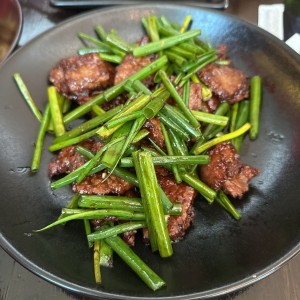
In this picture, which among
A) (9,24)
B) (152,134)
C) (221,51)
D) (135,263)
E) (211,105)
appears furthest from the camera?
(9,24)

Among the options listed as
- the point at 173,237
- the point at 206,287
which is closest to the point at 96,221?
the point at 173,237

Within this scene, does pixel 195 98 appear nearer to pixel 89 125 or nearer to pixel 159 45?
pixel 159 45

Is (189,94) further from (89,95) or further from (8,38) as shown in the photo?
(8,38)

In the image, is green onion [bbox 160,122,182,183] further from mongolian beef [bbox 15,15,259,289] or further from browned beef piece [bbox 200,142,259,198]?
browned beef piece [bbox 200,142,259,198]

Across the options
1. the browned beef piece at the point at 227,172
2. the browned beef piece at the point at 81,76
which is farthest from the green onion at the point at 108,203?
the browned beef piece at the point at 81,76

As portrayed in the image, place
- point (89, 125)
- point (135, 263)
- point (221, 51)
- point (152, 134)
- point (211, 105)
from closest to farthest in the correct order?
1. point (135, 263)
2. point (152, 134)
3. point (89, 125)
4. point (211, 105)
5. point (221, 51)

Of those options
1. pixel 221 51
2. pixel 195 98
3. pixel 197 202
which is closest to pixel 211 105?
pixel 195 98
